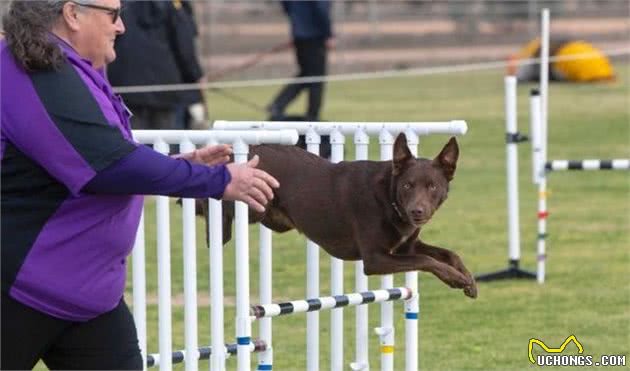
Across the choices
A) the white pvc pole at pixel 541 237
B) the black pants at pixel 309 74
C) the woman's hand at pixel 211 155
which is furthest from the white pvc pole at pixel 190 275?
the black pants at pixel 309 74


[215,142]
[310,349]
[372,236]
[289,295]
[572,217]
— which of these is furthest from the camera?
[572,217]

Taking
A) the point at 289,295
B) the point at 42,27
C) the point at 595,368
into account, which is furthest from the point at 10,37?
the point at 289,295

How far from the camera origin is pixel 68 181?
4230mm

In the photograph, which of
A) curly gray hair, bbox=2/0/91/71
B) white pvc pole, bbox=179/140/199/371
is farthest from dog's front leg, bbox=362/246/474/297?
curly gray hair, bbox=2/0/91/71

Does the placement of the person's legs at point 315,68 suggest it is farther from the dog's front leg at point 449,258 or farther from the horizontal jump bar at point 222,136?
the horizontal jump bar at point 222,136

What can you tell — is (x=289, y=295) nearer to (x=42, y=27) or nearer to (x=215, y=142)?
(x=215, y=142)

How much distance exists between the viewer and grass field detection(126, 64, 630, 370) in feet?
27.7

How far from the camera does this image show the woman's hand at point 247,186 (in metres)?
4.38

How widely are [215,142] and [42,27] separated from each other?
1.03 meters

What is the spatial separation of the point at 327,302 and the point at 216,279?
0.84 metres

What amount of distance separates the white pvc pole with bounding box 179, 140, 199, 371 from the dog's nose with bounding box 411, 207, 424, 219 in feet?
2.70

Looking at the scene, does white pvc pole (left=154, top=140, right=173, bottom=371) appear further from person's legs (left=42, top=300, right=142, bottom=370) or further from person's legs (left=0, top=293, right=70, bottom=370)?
person's legs (left=0, top=293, right=70, bottom=370)

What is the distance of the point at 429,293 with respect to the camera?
33.0 feet

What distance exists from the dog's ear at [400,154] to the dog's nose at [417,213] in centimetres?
24
